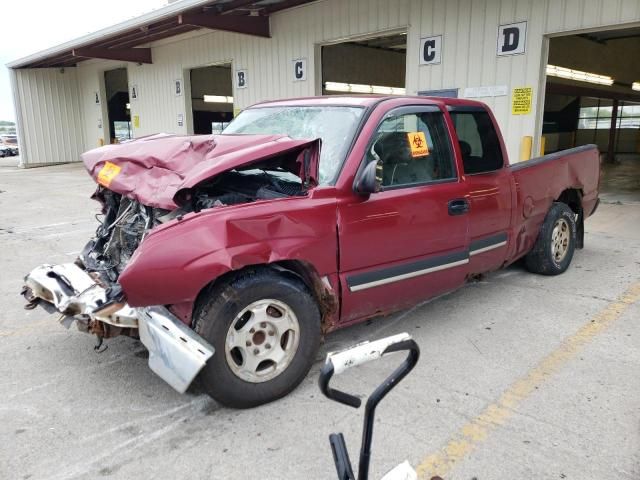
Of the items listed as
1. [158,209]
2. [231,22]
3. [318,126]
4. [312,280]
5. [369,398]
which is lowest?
[312,280]

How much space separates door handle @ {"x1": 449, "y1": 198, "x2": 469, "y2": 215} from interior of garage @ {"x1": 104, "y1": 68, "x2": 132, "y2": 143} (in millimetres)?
22115

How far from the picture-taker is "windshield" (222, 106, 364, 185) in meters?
3.57

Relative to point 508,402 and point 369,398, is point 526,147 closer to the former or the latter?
point 508,402

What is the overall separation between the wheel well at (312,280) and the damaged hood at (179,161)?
542mm

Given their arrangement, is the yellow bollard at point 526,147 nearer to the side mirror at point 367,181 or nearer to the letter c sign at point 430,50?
the letter c sign at point 430,50

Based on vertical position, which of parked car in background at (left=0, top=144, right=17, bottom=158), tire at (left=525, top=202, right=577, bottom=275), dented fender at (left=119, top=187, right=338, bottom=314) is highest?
dented fender at (left=119, top=187, right=338, bottom=314)

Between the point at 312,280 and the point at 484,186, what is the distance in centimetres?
184

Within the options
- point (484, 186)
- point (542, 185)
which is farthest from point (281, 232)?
point (542, 185)

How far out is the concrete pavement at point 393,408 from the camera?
2646 millimetres

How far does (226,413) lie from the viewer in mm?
3115

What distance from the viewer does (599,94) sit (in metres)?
23.1

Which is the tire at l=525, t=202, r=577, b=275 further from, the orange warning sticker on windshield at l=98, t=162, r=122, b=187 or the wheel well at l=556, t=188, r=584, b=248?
the orange warning sticker on windshield at l=98, t=162, r=122, b=187

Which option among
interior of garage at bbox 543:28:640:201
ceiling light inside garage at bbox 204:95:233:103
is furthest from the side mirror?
ceiling light inside garage at bbox 204:95:233:103

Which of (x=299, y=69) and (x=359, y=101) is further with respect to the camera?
(x=299, y=69)
